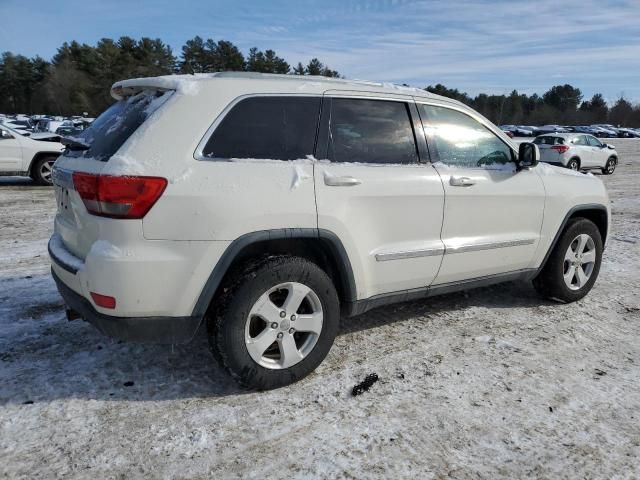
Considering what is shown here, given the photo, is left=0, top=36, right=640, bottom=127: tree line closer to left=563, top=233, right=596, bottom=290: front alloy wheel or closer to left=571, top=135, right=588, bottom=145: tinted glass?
left=571, top=135, right=588, bottom=145: tinted glass

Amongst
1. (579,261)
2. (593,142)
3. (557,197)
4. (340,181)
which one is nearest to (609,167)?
(593,142)

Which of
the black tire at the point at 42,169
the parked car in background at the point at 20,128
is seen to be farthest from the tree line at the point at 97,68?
the black tire at the point at 42,169

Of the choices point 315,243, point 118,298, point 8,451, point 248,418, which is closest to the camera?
point 8,451

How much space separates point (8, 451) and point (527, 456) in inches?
99.0

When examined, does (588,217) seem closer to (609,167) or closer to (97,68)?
(609,167)

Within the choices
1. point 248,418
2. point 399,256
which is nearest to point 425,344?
point 399,256

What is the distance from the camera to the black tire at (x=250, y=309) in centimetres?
278

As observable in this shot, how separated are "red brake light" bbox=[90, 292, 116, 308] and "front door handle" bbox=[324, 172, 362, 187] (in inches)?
53.2

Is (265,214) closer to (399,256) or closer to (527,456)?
(399,256)

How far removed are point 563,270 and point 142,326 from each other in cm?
362

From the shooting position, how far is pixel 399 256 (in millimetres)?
3363

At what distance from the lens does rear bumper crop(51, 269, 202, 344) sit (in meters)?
2.63

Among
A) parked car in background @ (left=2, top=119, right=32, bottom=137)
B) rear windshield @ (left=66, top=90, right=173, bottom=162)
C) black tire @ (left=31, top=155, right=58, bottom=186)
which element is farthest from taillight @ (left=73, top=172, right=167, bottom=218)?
parked car in background @ (left=2, top=119, right=32, bottom=137)

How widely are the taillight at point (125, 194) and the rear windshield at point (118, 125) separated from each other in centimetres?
22
